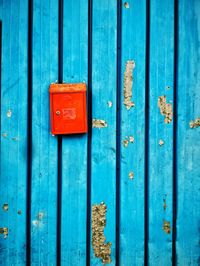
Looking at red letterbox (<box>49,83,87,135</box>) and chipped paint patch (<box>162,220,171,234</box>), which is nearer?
red letterbox (<box>49,83,87,135</box>)

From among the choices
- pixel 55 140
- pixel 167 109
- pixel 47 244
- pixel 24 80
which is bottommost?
pixel 47 244

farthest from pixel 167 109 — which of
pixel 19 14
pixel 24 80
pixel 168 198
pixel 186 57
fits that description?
pixel 19 14

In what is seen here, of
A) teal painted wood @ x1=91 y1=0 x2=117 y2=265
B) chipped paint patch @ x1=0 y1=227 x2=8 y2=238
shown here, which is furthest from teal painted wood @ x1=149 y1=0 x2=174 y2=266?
chipped paint patch @ x1=0 y1=227 x2=8 y2=238

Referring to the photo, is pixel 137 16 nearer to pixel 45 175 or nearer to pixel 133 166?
pixel 133 166

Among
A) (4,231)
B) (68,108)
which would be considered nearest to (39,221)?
(4,231)

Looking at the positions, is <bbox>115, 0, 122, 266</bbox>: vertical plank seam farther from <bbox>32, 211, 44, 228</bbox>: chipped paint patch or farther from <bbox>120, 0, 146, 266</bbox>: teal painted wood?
<bbox>32, 211, 44, 228</bbox>: chipped paint patch

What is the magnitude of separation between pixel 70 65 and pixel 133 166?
68cm

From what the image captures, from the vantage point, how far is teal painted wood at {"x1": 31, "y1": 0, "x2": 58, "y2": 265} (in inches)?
85.0

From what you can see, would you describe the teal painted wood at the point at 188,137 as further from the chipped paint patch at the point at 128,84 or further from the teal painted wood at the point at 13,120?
the teal painted wood at the point at 13,120

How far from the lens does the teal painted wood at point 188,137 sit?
2193 millimetres

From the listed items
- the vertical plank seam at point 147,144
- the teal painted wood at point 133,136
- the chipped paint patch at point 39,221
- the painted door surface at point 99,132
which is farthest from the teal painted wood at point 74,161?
the vertical plank seam at point 147,144

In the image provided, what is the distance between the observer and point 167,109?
220 centimetres

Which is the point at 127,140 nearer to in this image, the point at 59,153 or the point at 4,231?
the point at 59,153

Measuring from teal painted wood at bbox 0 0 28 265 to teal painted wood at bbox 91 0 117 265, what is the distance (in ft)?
1.31
